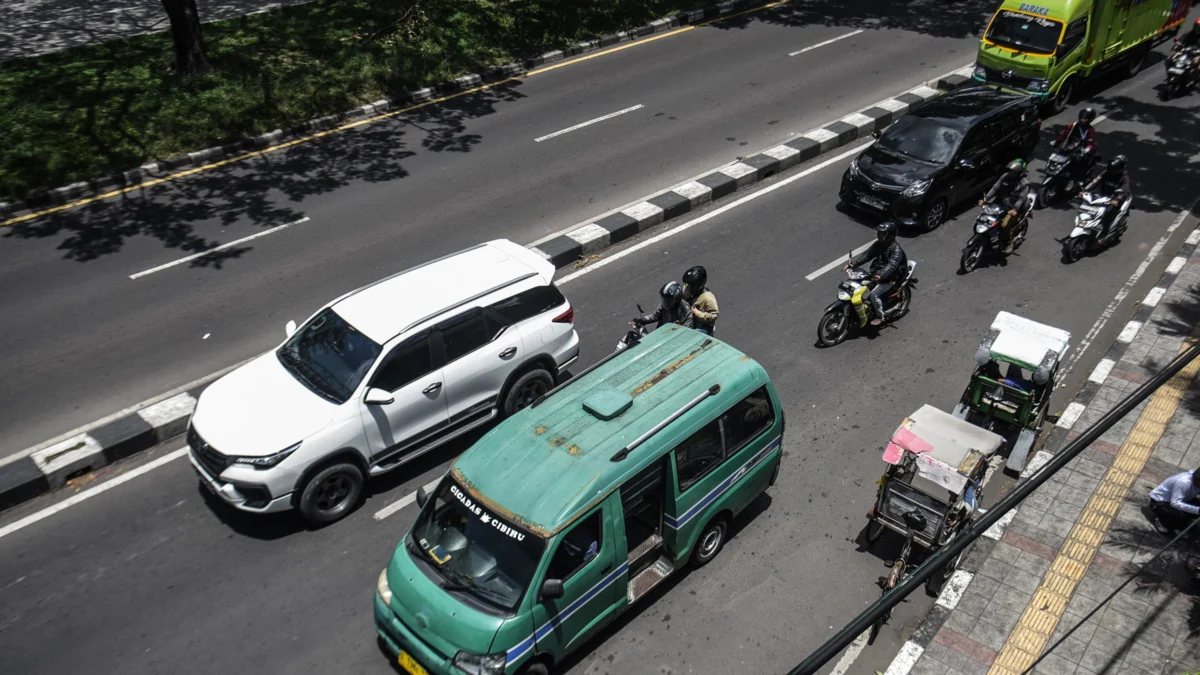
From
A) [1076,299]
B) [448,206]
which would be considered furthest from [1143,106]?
[448,206]

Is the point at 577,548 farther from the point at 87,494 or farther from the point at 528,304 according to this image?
the point at 87,494

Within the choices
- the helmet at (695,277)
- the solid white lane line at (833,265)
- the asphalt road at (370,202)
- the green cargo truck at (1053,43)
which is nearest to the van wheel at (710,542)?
the helmet at (695,277)

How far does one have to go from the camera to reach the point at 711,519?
328 inches

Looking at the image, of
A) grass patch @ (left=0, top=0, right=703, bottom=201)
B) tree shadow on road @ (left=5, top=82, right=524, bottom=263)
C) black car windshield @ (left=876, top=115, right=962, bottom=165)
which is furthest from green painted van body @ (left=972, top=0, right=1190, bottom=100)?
tree shadow on road @ (left=5, top=82, right=524, bottom=263)

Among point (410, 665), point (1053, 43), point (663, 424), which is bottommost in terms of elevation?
point (410, 665)

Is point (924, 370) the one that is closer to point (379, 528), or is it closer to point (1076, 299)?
point (1076, 299)

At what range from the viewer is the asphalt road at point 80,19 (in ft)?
63.3

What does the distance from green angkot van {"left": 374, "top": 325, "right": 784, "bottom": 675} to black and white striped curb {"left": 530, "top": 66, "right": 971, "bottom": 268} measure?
5224mm

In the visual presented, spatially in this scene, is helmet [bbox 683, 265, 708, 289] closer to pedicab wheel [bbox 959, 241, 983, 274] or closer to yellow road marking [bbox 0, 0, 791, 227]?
pedicab wheel [bbox 959, 241, 983, 274]


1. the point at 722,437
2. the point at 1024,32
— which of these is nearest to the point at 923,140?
the point at 1024,32

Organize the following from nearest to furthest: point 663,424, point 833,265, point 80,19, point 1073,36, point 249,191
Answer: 1. point 663,424
2. point 833,265
3. point 249,191
4. point 1073,36
5. point 80,19

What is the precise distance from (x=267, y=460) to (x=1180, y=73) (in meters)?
20.6

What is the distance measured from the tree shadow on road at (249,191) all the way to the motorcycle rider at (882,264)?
27.2 feet

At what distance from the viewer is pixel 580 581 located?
7086 mm
